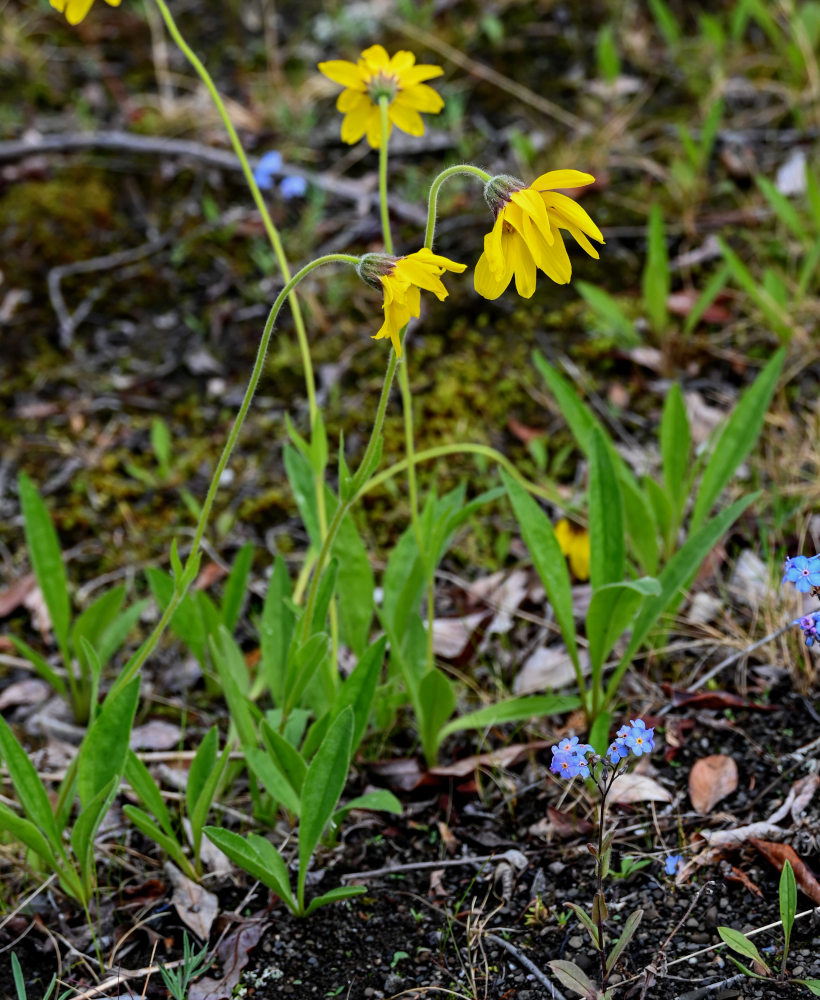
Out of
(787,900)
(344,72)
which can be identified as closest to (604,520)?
(787,900)

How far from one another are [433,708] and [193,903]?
58cm

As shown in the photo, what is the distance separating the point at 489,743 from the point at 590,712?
0.23m

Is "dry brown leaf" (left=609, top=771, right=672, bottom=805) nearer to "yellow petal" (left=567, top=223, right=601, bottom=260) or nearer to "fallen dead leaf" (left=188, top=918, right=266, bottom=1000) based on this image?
"fallen dead leaf" (left=188, top=918, right=266, bottom=1000)

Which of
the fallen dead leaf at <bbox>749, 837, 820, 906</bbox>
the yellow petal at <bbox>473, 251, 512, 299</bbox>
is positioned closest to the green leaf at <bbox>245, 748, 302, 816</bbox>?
the fallen dead leaf at <bbox>749, 837, 820, 906</bbox>

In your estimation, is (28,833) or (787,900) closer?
(787,900)

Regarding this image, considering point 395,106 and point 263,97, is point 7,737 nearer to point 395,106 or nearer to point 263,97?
point 395,106

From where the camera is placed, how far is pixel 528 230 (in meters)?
1.46

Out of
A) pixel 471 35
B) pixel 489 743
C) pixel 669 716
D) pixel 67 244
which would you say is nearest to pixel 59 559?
pixel 489 743

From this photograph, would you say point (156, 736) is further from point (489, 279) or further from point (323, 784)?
point (489, 279)

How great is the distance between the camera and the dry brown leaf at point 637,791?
1891mm

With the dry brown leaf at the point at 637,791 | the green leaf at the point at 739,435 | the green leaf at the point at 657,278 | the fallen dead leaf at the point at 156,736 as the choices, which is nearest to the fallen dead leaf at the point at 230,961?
the fallen dead leaf at the point at 156,736

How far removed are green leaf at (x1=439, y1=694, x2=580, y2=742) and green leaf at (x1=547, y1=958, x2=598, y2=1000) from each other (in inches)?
21.5

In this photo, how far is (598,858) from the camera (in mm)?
1451

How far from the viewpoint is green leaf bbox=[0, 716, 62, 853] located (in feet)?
5.73
